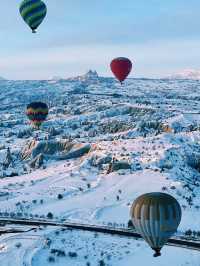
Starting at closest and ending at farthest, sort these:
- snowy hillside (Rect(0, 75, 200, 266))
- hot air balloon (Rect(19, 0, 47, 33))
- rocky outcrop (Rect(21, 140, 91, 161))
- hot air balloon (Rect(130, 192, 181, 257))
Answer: hot air balloon (Rect(130, 192, 181, 257))
snowy hillside (Rect(0, 75, 200, 266))
hot air balloon (Rect(19, 0, 47, 33))
rocky outcrop (Rect(21, 140, 91, 161))

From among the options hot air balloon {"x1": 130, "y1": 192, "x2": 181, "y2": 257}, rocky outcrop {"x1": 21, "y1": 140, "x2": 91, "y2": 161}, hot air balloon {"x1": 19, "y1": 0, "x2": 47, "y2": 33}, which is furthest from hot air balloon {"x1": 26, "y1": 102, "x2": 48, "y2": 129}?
hot air balloon {"x1": 130, "y1": 192, "x2": 181, "y2": 257}

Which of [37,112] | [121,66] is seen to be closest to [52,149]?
[37,112]

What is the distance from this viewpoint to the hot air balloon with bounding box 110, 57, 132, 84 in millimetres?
82125

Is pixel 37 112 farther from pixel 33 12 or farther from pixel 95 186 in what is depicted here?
pixel 33 12

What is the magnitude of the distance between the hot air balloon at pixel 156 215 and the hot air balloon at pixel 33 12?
34453mm

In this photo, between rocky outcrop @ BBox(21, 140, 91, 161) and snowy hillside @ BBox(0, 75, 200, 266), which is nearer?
snowy hillside @ BBox(0, 75, 200, 266)

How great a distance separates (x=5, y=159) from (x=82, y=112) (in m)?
74.8

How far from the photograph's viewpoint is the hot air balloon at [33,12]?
215 feet

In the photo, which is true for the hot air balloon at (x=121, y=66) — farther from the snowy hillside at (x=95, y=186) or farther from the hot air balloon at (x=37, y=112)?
the snowy hillside at (x=95, y=186)

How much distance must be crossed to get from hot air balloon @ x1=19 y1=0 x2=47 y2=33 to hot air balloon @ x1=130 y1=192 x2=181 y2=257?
113 ft

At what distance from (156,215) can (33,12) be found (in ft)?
122

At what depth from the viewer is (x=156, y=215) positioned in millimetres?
37719

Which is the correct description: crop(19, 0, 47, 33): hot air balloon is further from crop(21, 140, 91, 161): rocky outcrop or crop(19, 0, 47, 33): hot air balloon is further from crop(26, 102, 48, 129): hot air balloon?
crop(21, 140, 91, 161): rocky outcrop

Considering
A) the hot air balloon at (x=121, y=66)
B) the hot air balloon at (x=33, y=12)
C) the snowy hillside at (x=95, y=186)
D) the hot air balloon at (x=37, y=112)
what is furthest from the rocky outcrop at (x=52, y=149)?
the hot air balloon at (x=33, y=12)
